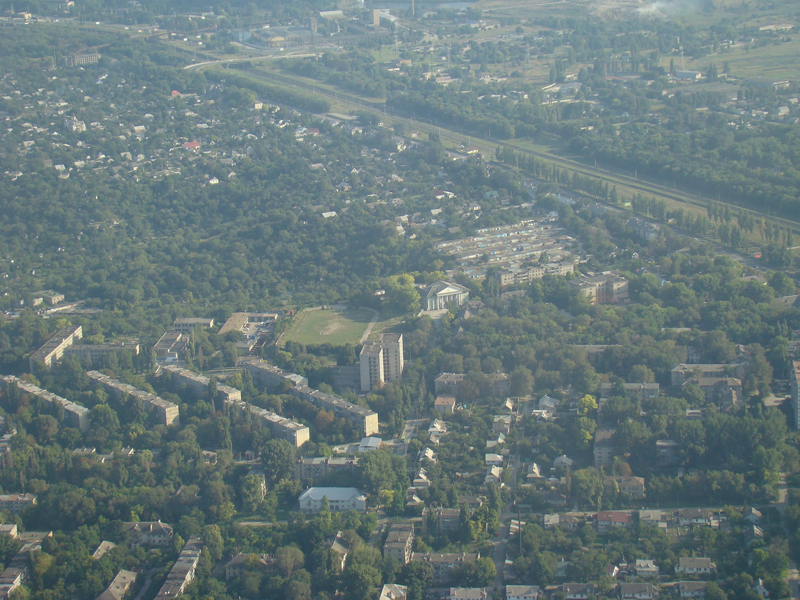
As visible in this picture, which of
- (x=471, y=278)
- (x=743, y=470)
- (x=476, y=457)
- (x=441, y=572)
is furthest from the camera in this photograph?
(x=471, y=278)

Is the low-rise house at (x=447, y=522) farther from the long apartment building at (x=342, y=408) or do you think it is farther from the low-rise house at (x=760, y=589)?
the low-rise house at (x=760, y=589)

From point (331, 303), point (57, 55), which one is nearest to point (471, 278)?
point (331, 303)

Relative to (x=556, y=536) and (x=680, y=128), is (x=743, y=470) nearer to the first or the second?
(x=556, y=536)

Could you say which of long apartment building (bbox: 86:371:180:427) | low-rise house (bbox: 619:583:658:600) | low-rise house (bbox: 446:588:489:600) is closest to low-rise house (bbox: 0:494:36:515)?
long apartment building (bbox: 86:371:180:427)

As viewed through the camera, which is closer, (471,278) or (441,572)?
(441,572)

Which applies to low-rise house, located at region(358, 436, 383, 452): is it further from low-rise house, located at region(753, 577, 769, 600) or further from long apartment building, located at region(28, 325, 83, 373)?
long apartment building, located at region(28, 325, 83, 373)
